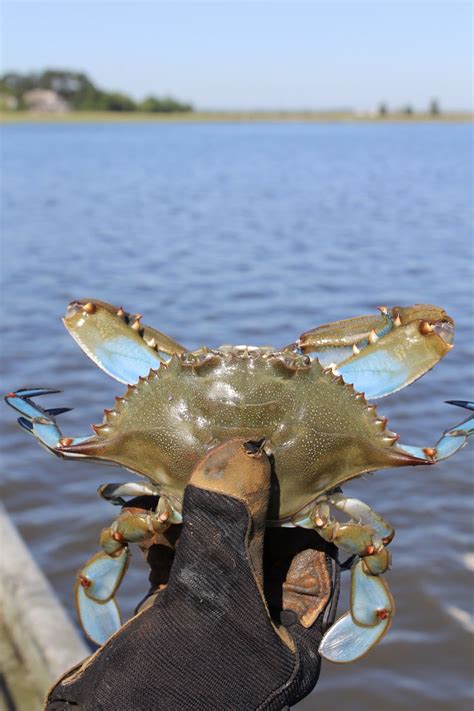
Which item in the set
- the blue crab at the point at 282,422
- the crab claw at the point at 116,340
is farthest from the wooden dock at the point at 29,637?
the crab claw at the point at 116,340

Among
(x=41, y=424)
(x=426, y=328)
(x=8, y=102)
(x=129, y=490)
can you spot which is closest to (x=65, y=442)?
(x=41, y=424)

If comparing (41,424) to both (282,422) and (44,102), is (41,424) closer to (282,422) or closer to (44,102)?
(282,422)

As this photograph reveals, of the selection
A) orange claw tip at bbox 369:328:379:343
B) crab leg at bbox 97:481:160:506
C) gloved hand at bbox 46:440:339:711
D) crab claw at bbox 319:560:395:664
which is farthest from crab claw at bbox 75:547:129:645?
A: orange claw tip at bbox 369:328:379:343

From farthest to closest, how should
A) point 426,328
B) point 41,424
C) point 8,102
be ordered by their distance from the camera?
point 8,102 → point 41,424 → point 426,328

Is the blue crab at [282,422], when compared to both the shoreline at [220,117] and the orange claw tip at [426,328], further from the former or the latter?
the shoreline at [220,117]

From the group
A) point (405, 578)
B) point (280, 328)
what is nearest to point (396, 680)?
point (405, 578)

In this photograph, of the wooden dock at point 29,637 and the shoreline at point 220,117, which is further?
the shoreline at point 220,117
